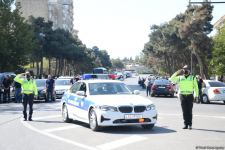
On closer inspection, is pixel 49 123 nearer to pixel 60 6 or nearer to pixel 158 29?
pixel 158 29

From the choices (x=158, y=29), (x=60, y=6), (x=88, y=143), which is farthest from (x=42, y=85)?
(x=60, y=6)

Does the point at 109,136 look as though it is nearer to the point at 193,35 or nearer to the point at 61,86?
the point at 61,86

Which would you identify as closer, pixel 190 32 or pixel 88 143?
pixel 88 143

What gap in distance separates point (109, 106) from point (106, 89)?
1.67 meters

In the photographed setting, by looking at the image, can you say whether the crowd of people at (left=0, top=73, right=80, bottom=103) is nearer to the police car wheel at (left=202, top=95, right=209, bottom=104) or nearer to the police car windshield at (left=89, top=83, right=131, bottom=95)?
the police car wheel at (left=202, top=95, right=209, bottom=104)

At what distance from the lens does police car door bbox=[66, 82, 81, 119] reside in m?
16.5

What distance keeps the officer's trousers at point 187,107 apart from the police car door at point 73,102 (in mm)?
3364

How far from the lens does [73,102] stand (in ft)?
55.2

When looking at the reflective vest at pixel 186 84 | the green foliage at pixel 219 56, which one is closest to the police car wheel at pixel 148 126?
the reflective vest at pixel 186 84

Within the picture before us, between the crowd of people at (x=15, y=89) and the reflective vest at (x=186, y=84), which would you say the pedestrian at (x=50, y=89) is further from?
the reflective vest at (x=186, y=84)

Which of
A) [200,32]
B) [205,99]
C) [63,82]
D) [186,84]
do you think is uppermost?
[200,32]

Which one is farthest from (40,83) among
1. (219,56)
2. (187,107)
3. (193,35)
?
(193,35)

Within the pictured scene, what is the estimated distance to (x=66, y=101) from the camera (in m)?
17.7

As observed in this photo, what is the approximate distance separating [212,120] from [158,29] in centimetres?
9059
